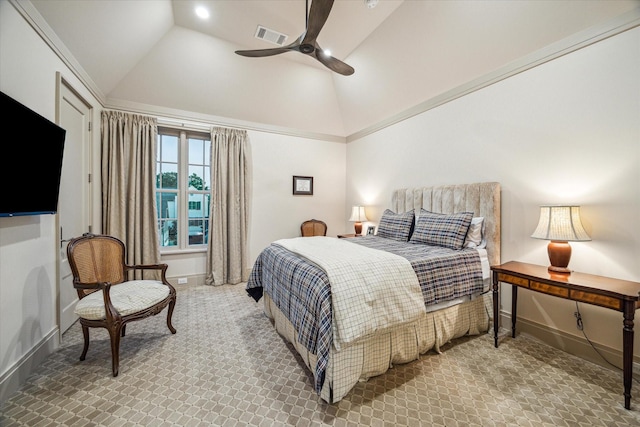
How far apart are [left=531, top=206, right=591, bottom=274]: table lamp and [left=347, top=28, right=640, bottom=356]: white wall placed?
27cm

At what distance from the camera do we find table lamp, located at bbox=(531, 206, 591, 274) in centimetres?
200

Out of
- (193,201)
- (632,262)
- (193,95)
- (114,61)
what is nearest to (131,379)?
(193,201)

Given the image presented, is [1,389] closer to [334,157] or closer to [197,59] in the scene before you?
[197,59]

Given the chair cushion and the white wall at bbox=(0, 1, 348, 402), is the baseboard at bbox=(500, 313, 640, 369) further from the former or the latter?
the white wall at bbox=(0, 1, 348, 402)

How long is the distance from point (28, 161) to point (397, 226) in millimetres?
3561

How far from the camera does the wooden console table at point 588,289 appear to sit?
1601mm

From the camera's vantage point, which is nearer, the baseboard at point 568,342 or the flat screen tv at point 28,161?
the flat screen tv at point 28,161

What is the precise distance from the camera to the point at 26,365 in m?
1.85

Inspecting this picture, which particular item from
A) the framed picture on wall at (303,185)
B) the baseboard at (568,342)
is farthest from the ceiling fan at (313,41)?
the baseboard at (568,342)

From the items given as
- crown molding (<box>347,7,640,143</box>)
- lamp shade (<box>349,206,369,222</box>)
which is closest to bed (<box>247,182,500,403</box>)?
crown molding (<box>347,7,640,143</box>)

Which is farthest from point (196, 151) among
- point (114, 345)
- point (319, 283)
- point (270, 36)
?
point (319, 283)

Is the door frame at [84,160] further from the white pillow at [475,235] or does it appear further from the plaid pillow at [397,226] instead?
the white pillow at [475,235]

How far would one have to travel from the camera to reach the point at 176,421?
4.94 ft

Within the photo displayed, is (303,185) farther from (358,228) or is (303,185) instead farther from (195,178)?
(195,178)
